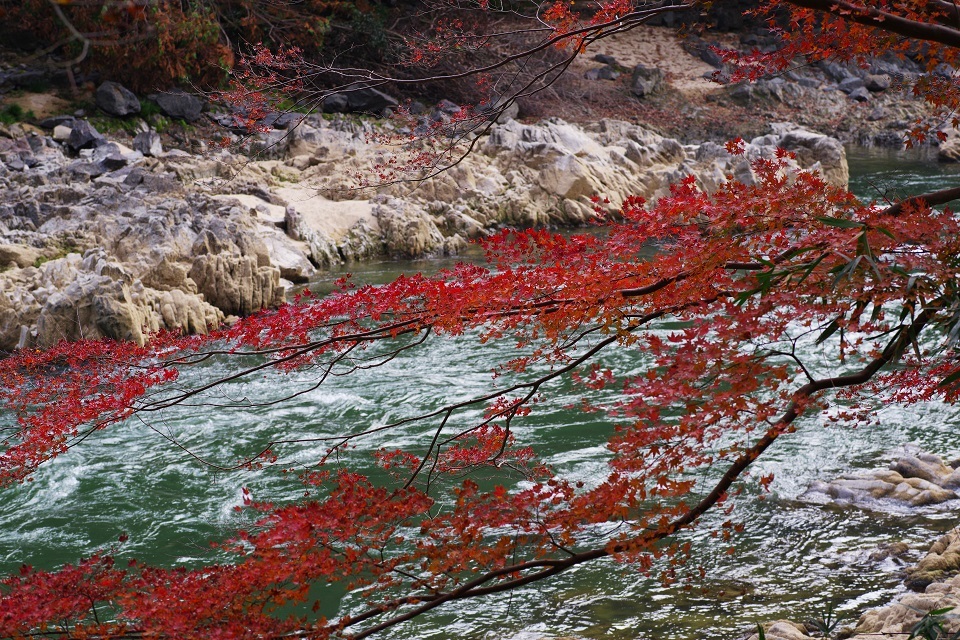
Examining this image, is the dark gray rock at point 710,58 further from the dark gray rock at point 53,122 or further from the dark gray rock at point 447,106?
the dark gray rock at point 53,122

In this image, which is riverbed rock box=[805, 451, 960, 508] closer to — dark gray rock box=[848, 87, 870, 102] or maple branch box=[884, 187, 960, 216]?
maple branch box=[884, 187, 960, 216]

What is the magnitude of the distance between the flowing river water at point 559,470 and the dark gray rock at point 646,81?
1765 cm

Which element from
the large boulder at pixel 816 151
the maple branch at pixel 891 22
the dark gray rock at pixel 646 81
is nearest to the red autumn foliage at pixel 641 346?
the maple branch at pixel 891 22

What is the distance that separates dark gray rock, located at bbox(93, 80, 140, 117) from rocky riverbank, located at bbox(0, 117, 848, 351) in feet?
4.50

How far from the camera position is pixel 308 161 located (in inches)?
617

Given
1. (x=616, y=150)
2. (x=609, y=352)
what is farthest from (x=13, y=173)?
(x=616, y=150)

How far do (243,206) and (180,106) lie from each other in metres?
7.21

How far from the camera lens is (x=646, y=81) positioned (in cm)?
2473

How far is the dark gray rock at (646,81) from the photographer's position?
24.6m

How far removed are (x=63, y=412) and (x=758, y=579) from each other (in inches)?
155

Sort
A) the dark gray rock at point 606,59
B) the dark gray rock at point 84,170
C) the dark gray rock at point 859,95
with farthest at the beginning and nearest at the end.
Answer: the dark gray rock at point 606,59 → the dark gray rock at point 859,95 → the dark gray rock at point 84,170

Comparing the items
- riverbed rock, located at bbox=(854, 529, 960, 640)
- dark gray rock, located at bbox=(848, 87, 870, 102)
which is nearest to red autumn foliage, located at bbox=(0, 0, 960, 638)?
riverbed rock, located at bbox=(854, 529, 960, 640)

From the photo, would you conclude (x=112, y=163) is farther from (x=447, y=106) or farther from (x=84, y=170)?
(x=447, y=106)

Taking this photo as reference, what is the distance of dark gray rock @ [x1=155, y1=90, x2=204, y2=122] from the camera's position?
58.4ft
